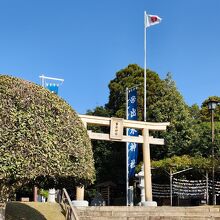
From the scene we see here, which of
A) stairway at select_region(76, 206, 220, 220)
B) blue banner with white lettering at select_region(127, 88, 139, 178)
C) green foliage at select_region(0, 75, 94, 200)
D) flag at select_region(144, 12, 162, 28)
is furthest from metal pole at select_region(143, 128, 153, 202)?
flag at select_region(144, 12, 162, 28)

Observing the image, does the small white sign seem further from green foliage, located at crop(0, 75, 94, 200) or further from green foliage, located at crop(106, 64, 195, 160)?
green foliage, located at crop(106, 64, 195, 160)

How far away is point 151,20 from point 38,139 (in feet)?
81.5

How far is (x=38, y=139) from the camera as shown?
442 inches

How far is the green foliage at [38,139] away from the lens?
10.9 meters

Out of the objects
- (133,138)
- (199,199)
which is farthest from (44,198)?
(133,138)

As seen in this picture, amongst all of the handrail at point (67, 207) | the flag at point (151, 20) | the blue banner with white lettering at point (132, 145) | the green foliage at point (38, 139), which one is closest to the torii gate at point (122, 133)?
the blue banner with white lettering at point (132, 145)

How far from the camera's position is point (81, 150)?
40.0 ft

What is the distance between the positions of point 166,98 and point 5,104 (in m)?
31.2

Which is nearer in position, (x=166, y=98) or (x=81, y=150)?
(x=81, y=150)

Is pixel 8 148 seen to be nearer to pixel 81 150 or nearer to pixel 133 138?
pixel 81 150

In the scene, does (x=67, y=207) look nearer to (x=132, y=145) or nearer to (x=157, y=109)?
(x=132, y=145)

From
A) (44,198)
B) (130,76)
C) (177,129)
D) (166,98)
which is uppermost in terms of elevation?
(130,76)

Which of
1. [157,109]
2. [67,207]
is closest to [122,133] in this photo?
[67,207]

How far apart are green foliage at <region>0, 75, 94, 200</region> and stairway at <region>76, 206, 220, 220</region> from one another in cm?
562
